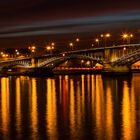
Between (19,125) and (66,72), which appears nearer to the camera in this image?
(19,125)

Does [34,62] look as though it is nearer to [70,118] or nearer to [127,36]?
[127,36]

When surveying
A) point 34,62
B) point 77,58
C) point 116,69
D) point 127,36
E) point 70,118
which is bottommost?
point 70,118

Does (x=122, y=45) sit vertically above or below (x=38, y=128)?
above

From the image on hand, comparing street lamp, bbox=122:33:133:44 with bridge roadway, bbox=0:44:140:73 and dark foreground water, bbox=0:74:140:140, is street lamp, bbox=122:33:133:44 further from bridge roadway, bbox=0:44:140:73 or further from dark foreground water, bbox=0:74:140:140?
dark foreground water, bbox=0:74:140:140

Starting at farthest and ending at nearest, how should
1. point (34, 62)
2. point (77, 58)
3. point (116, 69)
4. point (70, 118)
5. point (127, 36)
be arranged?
1. point (34, 62)
2. point (77, 58)
3. point (127, 36)
4. point (116, 69)
5. point (70, 118)

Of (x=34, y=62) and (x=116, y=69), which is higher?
(x=34, y=62)

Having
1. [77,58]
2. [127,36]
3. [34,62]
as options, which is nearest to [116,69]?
[127,36]

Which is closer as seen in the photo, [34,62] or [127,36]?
[127,36]

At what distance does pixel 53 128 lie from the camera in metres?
22.1

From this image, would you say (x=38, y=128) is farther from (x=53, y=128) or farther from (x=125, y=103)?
(x=125, y=103)

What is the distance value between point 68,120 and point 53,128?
2261 mm

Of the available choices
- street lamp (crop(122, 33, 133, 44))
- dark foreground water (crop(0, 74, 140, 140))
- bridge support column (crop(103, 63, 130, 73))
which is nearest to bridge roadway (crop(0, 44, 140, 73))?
bridge support column (crop(103, 63, 130, 73))

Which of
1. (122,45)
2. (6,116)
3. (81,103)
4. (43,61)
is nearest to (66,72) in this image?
(43,61)

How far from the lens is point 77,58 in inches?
3199
